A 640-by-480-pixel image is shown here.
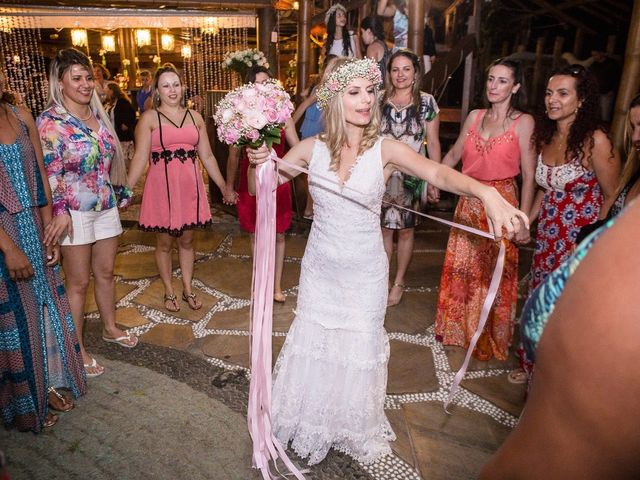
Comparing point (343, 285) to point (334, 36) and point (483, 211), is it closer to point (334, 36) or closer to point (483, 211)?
point (483, 211)

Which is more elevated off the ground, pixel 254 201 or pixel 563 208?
pixel 563 208

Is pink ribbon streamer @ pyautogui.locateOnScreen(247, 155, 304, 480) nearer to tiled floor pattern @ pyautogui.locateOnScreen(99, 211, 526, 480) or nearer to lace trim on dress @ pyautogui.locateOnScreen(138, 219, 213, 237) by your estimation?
tiled floor pattern @ pyautogui.locateOnScreen(99, 211, 526, 480)

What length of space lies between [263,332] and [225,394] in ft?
3.16

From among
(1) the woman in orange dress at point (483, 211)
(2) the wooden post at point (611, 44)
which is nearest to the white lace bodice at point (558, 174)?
(1) the woman in orange dress at point (483, 211)

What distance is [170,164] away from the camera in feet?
13.2

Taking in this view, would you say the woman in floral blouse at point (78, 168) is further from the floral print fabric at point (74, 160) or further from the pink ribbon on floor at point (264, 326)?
the pink ribbon on floor at point (264, 326)

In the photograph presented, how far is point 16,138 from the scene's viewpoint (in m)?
2.48

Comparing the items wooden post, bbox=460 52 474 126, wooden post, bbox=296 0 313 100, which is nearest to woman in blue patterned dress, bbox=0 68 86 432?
wooden post, bbox=296 0 313 100

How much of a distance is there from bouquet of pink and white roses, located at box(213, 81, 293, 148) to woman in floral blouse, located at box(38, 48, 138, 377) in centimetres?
109

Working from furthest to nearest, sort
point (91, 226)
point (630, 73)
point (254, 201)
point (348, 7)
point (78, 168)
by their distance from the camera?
1. point (348, 7)
2. point (630, 73)
3. point (254, 201)
4. point (91, 226)
5. point (78, 168)

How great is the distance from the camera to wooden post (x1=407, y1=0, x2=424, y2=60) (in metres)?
6.91

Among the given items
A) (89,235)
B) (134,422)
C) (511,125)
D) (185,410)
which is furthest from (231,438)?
(511,125)

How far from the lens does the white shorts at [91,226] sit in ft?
9.84

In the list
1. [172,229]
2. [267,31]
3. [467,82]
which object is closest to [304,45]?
[267,31]
